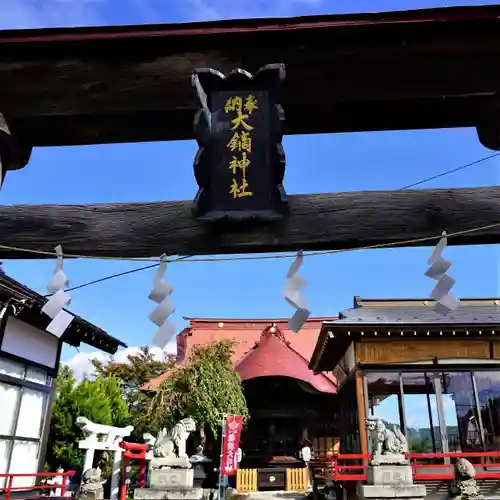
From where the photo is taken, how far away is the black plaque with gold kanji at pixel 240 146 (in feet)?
11.3

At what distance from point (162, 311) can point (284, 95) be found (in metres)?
2.03

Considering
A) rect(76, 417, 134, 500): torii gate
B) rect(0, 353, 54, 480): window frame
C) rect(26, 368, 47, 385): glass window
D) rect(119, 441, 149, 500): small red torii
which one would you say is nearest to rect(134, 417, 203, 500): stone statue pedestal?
rect(119, 441, 149, 500): small red torii

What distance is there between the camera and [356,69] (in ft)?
12.1

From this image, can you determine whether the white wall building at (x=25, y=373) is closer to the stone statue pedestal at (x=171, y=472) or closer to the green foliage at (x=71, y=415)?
the stone statue pedestal at (x=171, y=472)

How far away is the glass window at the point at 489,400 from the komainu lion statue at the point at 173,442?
7.89 metres

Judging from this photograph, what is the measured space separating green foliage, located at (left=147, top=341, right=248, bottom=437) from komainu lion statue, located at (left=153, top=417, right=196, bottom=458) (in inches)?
226

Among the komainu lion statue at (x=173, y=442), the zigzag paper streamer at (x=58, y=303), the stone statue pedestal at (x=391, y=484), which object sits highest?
the zigzag paper streamer at (x=58, y=303)

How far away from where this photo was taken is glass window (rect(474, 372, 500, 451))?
12.9 metres

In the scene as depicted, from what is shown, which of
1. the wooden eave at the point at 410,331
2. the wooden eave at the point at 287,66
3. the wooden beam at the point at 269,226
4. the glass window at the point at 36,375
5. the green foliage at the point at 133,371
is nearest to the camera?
the wooden beam at the point at 269,226

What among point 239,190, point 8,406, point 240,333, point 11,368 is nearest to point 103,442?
point 8,406

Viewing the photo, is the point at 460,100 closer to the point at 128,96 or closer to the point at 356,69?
the point at 356,69

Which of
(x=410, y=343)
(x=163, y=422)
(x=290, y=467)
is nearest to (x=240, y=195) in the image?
(x=410, y=343)

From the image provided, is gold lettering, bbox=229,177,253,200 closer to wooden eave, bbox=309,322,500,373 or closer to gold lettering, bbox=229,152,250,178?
gold lettering, bbox=229,152,250,178

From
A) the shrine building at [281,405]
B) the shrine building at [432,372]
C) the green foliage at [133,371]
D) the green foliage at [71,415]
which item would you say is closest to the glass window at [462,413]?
the shrine building at [432,372]
